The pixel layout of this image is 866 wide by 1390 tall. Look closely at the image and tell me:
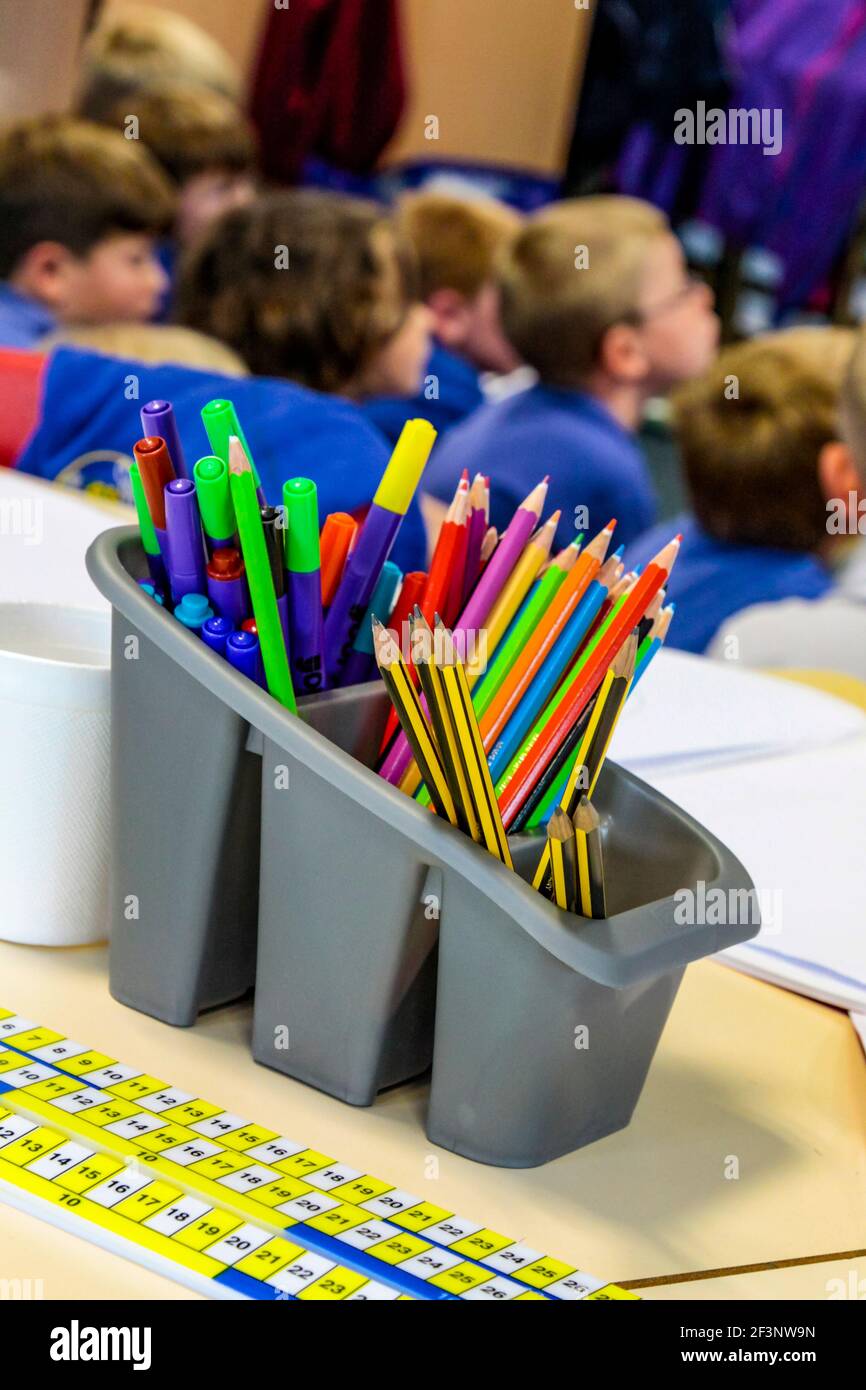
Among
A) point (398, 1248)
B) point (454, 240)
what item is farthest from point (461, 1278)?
point (454, 240)

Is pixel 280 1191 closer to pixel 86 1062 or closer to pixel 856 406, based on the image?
pixel 86 1062

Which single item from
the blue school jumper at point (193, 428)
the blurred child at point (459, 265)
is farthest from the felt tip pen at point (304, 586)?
the blurred child at point (459, 265)

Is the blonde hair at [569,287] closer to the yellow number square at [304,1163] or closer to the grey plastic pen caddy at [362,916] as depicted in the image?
the grey plastic pen caddy at [362,916]

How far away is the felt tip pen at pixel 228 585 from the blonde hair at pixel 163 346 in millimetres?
1079

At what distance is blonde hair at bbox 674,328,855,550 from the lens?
1.81 m

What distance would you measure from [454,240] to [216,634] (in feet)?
8.31

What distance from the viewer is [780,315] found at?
10.9 ft

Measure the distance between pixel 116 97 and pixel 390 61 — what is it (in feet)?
2.20

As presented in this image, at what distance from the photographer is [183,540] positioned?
488mm

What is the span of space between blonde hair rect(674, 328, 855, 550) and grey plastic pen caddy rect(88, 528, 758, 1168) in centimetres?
137

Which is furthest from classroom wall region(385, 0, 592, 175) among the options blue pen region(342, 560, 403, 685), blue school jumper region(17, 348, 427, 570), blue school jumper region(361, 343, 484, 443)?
blue pen region(342, 560, 403, 685)

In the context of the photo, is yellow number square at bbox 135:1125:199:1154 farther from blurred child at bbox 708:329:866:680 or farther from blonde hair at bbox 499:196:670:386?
blonde hair at bbox 499:196:670:386

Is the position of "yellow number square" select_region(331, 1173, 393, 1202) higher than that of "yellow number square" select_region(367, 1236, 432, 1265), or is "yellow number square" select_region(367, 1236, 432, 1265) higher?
"yellow number square" select_region(367, 1236, 432, 1265)

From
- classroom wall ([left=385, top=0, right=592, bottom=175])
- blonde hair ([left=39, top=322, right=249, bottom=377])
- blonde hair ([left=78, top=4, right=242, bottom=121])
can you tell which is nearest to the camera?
blonde hair ([left=39, top=322, right=249, bottom=377])
